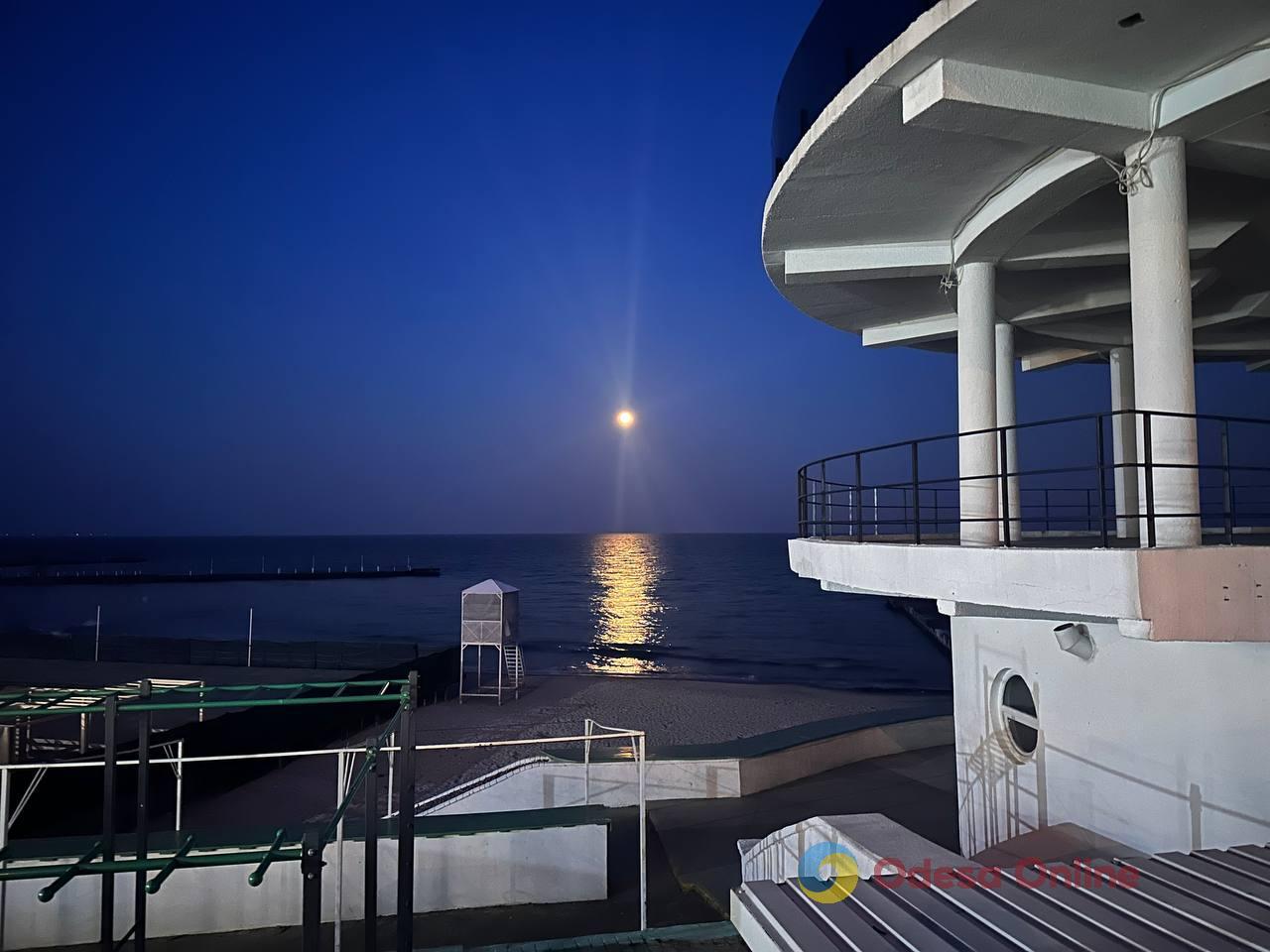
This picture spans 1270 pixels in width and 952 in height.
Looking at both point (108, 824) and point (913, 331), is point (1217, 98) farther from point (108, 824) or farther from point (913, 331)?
point (108, 824)

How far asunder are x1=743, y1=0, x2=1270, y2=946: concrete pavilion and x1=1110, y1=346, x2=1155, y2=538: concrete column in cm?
21

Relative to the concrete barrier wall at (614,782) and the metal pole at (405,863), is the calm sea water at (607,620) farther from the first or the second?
the metal pole at (405,863)

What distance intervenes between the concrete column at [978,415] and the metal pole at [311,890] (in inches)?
248

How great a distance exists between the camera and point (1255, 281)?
1133 cm

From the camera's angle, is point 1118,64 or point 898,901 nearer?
point 898,901

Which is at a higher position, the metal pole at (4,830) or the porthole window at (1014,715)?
the porthole window at (1014,715)

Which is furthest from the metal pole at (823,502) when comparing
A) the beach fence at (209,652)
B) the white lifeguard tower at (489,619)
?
the beach fence at (209,652)

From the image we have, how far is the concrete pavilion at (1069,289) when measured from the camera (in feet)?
18.6

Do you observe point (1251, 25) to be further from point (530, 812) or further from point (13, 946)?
point (13, 946)

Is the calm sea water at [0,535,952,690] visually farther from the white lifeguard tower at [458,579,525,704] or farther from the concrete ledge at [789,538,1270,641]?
the concrete ledge at [789,538,1270,641]

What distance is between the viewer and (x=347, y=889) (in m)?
10.2

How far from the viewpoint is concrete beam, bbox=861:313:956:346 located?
12.7m

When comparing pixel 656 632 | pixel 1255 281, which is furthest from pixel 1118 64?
pixel 656 632

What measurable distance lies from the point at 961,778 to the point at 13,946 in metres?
11.0
